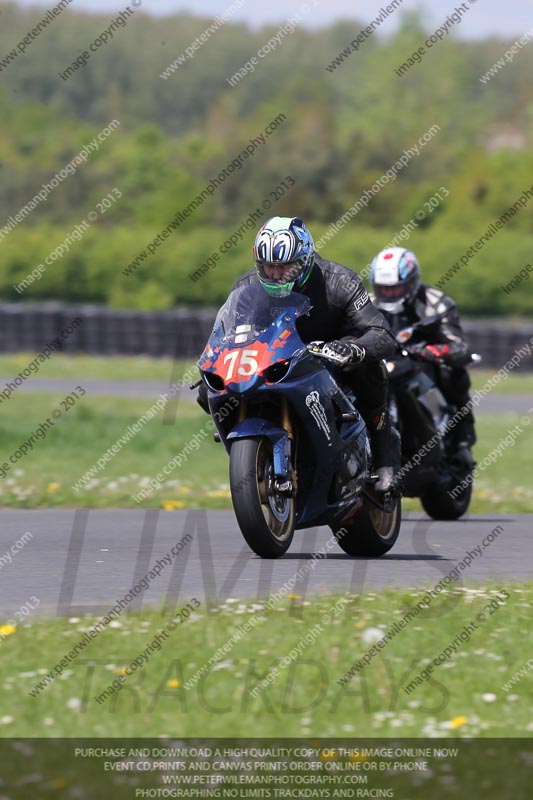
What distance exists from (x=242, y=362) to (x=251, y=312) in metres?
0.38

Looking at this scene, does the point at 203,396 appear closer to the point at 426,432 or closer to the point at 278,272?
the point at 278,272

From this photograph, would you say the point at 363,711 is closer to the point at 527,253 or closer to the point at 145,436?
the point at 145,436

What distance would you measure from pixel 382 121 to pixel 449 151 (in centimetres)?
3483

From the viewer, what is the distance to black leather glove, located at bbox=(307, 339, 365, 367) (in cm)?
826

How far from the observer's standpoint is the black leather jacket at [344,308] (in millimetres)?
8570

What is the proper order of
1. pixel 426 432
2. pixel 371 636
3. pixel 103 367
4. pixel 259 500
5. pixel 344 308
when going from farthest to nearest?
pixel 103 367
pixel 426 432
pixel 344 308
pixel 259 500
pixel 371 636

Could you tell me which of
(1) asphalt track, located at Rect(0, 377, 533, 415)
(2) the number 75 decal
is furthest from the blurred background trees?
(2) the number 75 decal

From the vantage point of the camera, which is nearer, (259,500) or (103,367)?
(259,500)

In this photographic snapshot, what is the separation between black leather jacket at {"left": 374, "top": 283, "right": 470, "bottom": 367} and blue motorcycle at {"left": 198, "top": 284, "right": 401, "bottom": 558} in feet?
9.84

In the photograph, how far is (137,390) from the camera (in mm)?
26953

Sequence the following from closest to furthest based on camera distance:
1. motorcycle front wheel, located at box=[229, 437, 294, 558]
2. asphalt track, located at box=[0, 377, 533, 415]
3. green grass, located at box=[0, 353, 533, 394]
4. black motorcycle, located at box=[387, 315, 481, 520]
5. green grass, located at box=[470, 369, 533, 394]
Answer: motorcycle front wheel, located at box=[229, 437, 294, 558] < black motorcycle, located at box=[387, 315, 481, 520] < asphalt track, located at box=[0, 377, 533, 415] < green grass, located at box=[470, 369, 533, 394] < green grass, located at box=[0, 353, 533, 394]

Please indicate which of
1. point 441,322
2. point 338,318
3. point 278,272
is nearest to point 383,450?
point 338,318

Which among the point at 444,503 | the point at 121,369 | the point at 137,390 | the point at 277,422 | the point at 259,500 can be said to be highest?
the point at 277,422

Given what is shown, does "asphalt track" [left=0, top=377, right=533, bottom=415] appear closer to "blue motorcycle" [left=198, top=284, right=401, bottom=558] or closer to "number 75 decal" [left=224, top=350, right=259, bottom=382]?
"blue motorcycle" [left=198, top=284, right=401, bottom=558]
